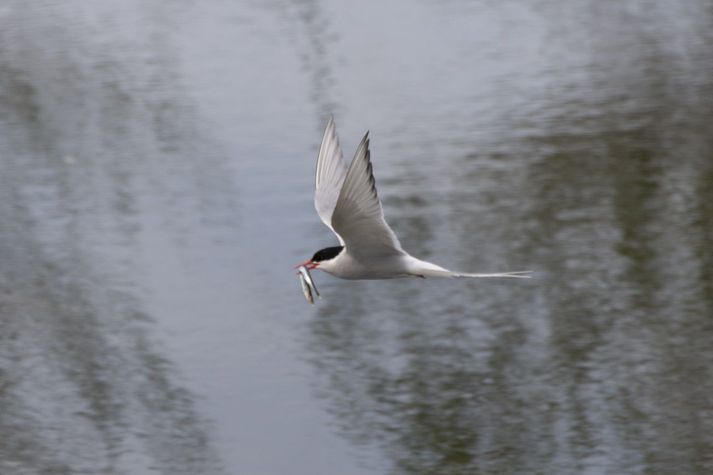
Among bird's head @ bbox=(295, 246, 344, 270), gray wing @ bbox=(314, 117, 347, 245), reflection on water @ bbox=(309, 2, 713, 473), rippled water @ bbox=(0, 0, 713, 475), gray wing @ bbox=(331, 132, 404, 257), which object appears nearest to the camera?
gray wing @ bbox=(331, 132, 404, 257)

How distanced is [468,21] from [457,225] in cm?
569

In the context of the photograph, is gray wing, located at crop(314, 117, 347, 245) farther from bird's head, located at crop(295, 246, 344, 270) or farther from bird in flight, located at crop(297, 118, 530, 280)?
bird's head, located at crop(295, 246, 344, 270)

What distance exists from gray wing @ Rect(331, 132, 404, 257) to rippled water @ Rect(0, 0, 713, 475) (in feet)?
14.7

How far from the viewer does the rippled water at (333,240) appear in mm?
10875

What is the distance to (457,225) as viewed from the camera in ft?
45.5

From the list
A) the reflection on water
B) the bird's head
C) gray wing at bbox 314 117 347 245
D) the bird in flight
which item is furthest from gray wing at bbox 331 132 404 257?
the reflection on water

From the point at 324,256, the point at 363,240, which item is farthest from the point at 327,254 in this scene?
the point at 363,240

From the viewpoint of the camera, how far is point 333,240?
44.3ft

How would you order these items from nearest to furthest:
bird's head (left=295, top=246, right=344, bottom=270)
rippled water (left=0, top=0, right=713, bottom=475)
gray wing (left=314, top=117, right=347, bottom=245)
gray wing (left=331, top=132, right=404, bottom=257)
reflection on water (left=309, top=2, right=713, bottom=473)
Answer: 1. gray wing (left=331, top=132, right=404, bottom=257)
2. bird's head (left=295, top=246, right=344, bottom=270)
3. gray wing (left=314, top=117, right=347, bottom=245)
4. reflection on water (left=309, top=2, right=713, bottom=473)
5. rippled water (left=0, top=0, right=713, bottom=475)

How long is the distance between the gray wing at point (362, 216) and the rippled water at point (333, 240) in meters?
4.47

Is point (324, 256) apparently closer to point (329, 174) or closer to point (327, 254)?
point (327, 254)

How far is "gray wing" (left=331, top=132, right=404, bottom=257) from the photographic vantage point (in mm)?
5742

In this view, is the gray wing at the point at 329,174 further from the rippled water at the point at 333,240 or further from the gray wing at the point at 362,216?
the rippled water at the point at 333,240

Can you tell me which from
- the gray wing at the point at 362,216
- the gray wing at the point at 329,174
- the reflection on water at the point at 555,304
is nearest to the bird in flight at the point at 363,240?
the gray wing at the point at 362,216
